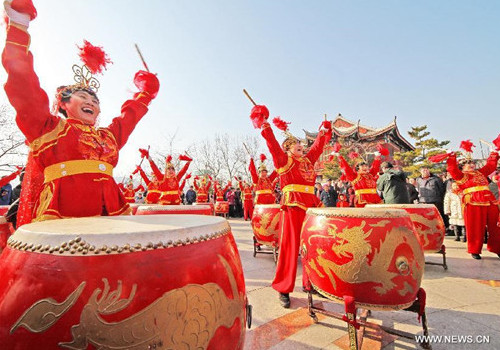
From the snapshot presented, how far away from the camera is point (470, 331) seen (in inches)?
74.4

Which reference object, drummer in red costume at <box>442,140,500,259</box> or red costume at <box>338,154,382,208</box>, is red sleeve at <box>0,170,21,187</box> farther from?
drummer in red costume at <box>442,140,500,259</box>

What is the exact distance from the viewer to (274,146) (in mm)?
2643

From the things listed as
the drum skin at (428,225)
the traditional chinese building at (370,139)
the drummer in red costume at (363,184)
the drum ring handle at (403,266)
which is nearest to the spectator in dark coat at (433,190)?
the drummer in red costume at (363,184)

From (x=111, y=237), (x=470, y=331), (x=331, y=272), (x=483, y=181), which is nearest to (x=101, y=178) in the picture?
(x=111, y=237)

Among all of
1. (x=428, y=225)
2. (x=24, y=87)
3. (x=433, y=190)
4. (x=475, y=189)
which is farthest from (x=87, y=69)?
(x=433, y=190)

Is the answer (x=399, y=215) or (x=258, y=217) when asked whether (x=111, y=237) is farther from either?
(x=258, y=217)

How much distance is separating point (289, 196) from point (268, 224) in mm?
1505

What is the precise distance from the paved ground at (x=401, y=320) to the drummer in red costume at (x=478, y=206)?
1.18 meters

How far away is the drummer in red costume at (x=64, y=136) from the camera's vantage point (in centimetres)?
127

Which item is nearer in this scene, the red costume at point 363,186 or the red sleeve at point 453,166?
the red sleeve at point 453,166

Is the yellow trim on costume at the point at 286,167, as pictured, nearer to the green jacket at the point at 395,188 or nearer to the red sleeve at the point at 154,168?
the green jacket at the point at 395,188

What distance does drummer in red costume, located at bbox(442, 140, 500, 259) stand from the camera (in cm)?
428

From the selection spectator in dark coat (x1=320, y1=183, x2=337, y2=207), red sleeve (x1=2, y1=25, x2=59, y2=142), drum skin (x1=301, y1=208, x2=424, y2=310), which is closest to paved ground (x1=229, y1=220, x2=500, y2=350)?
drum skin (x1=301, y1=208, x2=424, y2=310)

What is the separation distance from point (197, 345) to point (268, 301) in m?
2.08
